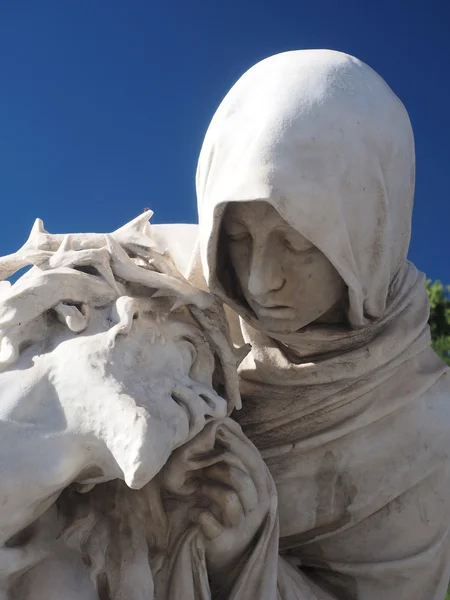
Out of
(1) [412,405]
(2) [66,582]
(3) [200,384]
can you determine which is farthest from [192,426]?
(1) [412,405]

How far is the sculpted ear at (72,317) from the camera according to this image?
1.77 m

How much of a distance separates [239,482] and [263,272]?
1.52 feet

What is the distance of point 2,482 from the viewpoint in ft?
5.22

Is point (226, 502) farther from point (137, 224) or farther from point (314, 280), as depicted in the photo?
point (137, 224)

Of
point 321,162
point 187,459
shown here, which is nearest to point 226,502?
point 187,459

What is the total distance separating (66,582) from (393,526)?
0.96m

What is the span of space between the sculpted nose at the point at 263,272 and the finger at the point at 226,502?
17.3 inches

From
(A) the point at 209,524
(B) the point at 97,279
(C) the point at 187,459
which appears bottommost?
(A) the point at 209,524

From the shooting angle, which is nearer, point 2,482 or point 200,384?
point 2,482

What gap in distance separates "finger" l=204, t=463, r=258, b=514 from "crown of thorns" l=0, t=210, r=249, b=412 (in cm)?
15

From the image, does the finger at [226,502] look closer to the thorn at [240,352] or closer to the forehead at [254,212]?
the thorn at [240,352]

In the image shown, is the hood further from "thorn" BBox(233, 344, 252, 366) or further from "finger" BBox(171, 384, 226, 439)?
"finger" BBox(171, 384, 226, 439)

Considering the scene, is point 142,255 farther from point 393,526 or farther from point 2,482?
point 393,526

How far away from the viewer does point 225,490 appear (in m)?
1.97
